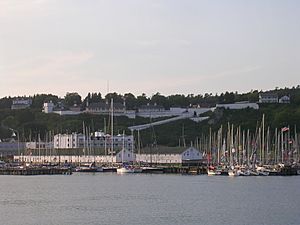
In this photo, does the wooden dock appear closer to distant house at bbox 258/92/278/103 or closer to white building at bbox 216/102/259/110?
white building at bbox 216/102/259/110

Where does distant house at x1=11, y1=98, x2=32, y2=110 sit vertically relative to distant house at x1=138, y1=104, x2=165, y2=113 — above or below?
above

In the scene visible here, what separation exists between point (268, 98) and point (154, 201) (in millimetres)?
95848

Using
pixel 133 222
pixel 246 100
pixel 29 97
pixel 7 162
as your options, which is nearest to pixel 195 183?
pixel 133 222

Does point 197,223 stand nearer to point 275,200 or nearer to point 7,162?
point 275,200

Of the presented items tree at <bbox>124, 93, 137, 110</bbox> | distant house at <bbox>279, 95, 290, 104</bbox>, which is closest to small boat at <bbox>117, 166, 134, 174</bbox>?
distant house at <bbox>279, 95, 290, 104</bbox>

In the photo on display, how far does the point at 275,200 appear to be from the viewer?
49688mm

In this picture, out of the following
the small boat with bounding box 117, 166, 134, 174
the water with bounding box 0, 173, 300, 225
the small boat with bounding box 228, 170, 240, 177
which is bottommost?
the water with bounding box 0, 173, 300, 225

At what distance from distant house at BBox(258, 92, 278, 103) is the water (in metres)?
70.8

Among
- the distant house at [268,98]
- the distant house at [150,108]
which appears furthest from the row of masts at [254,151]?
the distant house at [150,108]

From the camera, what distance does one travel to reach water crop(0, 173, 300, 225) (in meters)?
40.7

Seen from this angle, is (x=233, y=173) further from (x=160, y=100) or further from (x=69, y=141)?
(x=160, y=100)

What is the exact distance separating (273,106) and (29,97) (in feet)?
236

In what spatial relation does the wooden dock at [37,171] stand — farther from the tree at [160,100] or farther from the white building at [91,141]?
the tree at [160,100]

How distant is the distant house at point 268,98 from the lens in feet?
463
